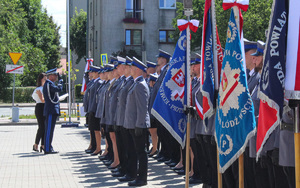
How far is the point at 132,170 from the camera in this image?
10.1m

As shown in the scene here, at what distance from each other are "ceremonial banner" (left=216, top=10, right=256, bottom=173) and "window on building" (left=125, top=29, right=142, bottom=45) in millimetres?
42611

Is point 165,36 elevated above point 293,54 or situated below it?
above

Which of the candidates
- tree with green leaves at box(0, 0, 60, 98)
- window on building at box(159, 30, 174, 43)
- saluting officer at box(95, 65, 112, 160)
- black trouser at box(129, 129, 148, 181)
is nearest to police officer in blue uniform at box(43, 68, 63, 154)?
saluting officer at box(95, 65, 112, 160)

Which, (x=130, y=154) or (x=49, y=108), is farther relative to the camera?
(x=49, y=108)

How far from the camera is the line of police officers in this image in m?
5.61

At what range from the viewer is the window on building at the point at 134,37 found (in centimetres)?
4872

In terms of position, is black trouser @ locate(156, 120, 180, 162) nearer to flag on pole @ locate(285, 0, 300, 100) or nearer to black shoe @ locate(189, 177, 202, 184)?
black shoe @ locate(189, 177, 202, 184)

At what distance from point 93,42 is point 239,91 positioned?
4600 centimetres

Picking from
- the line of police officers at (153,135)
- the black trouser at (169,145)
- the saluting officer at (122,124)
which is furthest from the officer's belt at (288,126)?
the black trouser at (169,145)

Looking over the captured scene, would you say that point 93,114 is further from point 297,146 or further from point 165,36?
point 165,36

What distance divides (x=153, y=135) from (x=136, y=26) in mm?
35480

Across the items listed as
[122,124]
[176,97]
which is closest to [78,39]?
[122,124]

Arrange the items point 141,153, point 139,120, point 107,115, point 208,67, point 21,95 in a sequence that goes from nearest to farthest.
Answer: point 208,67 → point 139,120 → point 141,153 → point 107,115 → point 21,95

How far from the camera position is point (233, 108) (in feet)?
20.2
